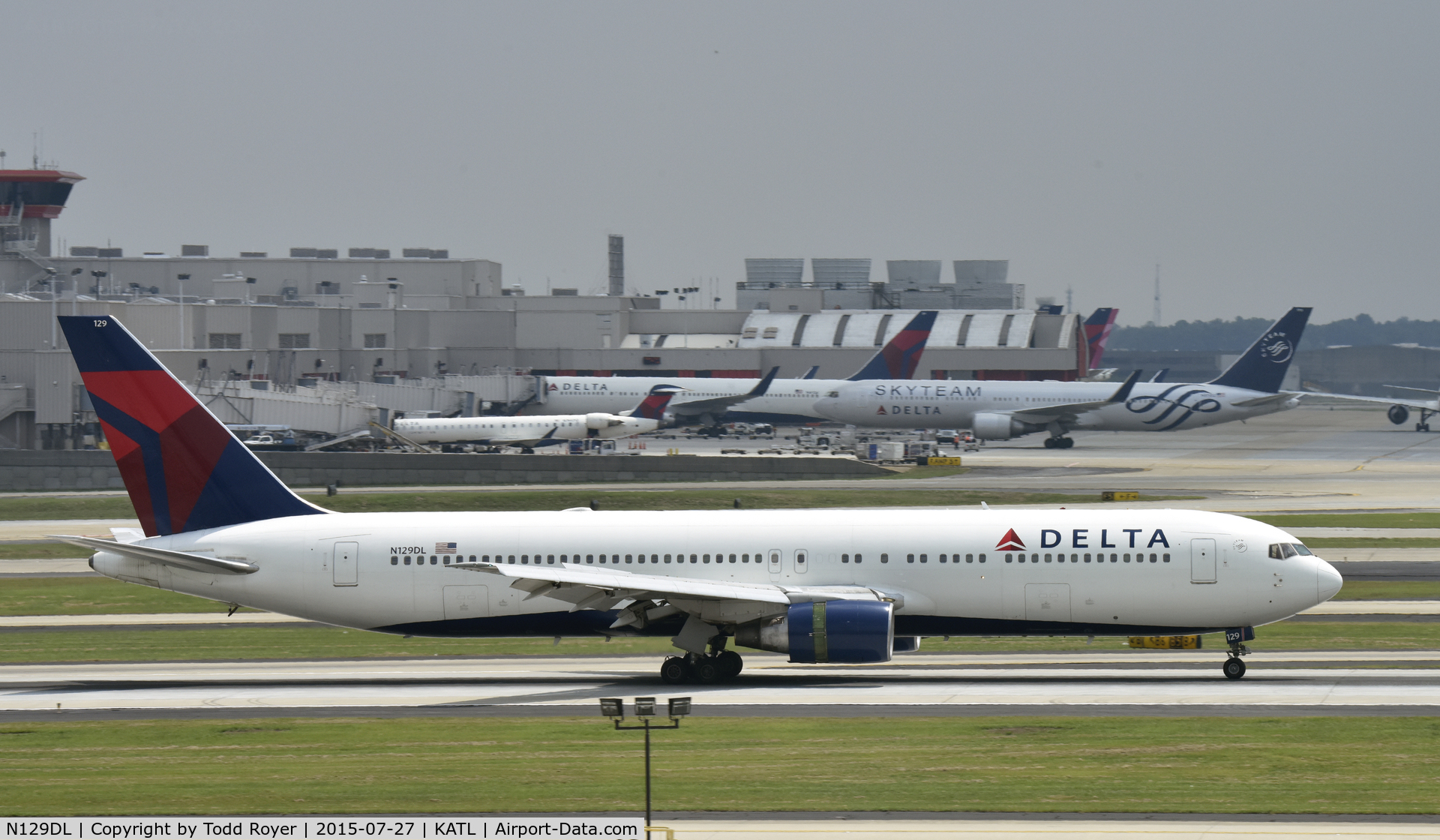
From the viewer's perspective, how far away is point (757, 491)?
8331 centimetres

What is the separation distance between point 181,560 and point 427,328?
Result: 135m

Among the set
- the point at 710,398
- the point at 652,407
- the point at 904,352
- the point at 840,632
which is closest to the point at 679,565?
the point at 840,632

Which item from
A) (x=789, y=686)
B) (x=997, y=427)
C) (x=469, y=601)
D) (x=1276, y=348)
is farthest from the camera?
(x=997, y=427)

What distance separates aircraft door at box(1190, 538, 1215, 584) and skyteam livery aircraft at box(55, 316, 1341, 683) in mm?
42

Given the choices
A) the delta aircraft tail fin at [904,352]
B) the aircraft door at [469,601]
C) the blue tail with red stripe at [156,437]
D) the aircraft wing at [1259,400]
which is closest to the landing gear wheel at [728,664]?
the aircraft door at [469,601]

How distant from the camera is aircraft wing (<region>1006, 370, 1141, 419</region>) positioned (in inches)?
4833

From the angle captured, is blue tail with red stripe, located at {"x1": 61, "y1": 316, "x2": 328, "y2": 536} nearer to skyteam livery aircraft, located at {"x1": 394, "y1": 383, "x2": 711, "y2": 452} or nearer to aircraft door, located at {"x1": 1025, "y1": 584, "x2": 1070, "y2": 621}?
aircraft door, located at {"x1": 1025, "y1": 584, "x2": 1070, "y2": 621}

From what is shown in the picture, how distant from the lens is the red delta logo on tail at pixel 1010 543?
115 ft

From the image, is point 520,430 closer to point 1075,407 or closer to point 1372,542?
point 1075,407

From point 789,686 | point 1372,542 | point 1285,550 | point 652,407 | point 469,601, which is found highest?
point 652,407

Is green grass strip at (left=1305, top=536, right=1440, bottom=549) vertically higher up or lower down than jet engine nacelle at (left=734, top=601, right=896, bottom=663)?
lower down

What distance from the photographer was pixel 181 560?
3625 centimetres

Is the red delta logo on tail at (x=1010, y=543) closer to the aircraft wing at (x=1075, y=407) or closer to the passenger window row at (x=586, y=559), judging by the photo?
the passenger window row at (x=586, y=559)

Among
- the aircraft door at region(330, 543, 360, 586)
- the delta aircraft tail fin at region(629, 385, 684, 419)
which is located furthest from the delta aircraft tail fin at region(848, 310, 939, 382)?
the aircraft door at region(330, 543, 360, 586)
